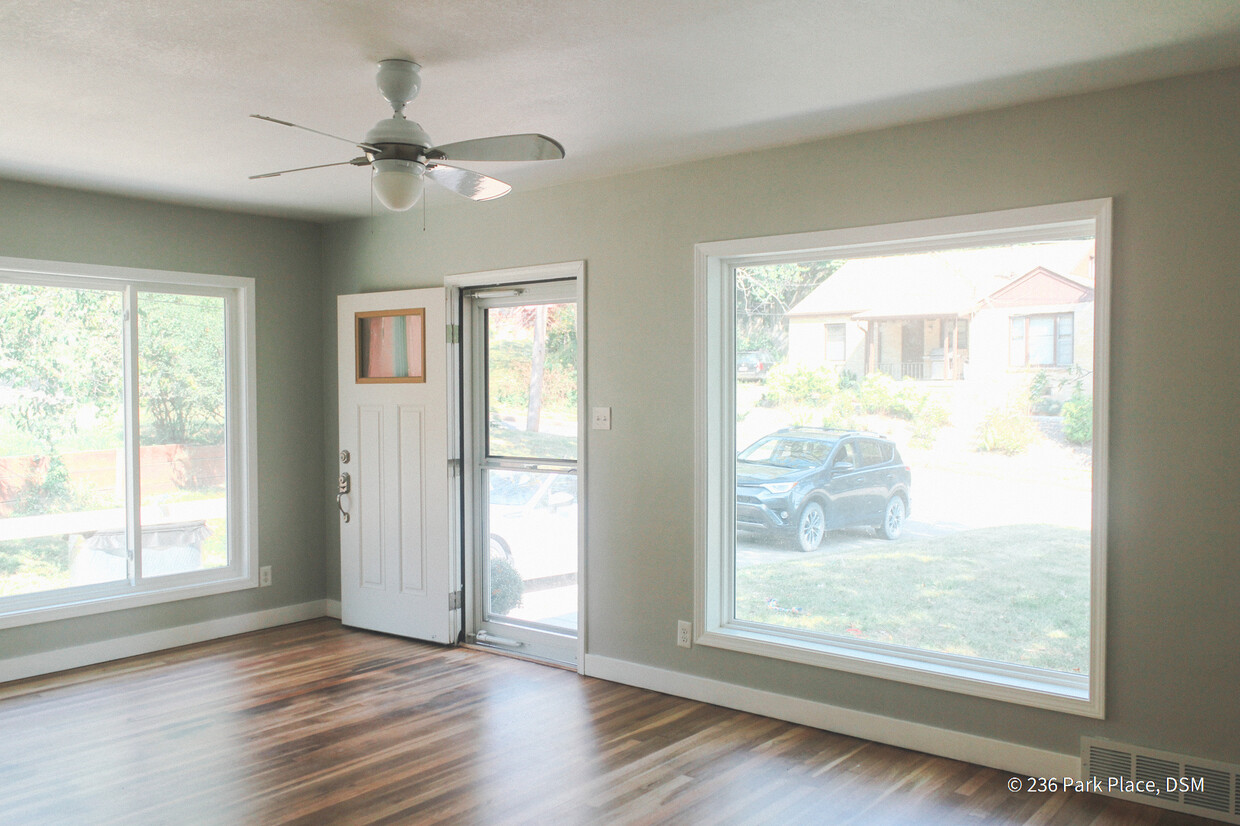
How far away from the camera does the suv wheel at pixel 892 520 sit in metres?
3.63

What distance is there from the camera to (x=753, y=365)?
4.00 metres

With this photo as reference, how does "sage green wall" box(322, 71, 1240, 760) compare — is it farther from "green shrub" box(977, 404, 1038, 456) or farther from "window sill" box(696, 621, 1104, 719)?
"green shrub" box(977, 404, 1038, 456)

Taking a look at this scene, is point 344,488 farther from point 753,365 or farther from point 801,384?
point 801,384

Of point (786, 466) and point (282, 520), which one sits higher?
point (786, 466)

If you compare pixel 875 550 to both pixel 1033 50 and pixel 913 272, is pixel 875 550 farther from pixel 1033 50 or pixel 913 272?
pixel 1033 50

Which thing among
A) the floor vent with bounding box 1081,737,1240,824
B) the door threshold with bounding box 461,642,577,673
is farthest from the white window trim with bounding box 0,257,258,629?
the floor vent with bounding box 1081,737,1240,824

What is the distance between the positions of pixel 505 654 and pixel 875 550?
2150 mm

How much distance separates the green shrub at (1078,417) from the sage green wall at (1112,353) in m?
0.23

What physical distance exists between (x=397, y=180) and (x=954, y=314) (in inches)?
87.3

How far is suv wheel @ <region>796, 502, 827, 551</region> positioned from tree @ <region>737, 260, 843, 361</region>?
70cm

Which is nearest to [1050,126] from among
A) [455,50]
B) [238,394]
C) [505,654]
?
[455,50]

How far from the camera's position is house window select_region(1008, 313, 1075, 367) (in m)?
3.25

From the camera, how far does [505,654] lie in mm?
4723

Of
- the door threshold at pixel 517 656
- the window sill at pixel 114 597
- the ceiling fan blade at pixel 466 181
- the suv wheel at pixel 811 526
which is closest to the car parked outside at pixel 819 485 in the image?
the suv wheel at pixel 811 526
